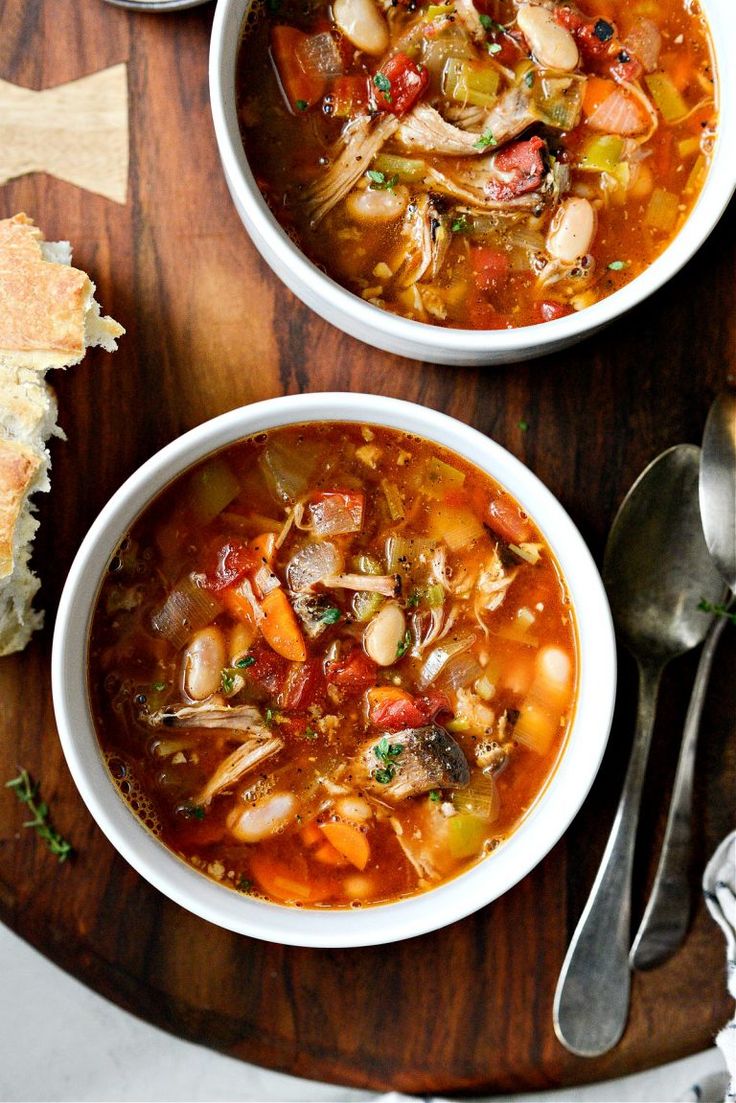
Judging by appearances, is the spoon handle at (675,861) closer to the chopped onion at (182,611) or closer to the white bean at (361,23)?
the chopped onion at (182,611)

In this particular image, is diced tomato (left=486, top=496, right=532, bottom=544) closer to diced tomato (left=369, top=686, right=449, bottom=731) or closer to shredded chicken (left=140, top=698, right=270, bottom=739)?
diced tomato (left=369, top=686, right=449, bottom=731)

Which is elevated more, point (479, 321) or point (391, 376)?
point (479, 321)

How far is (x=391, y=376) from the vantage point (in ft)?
7.48

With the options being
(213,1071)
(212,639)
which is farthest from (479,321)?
(213,1071)

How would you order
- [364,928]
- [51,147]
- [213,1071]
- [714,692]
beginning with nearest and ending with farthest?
[364,928] < [51,147] < [714,692] < [213,1071]

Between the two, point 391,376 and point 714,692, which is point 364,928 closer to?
point 714,692

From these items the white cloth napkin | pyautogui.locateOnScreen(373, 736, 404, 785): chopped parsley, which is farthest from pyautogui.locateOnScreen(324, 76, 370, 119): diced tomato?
the white cloth napkin

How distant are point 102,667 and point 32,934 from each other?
694mm

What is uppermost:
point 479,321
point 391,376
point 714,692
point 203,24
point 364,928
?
point 203,24

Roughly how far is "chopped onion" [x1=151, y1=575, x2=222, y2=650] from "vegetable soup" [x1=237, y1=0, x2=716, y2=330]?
72 cm

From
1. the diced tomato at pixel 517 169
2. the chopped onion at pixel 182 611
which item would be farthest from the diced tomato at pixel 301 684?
the diced tomato at pixel 517 169

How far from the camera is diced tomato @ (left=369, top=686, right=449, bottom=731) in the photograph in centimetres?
210

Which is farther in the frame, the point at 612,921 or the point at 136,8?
the point at 612,921

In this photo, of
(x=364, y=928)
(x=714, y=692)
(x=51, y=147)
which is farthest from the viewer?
(x=714, y=692)
